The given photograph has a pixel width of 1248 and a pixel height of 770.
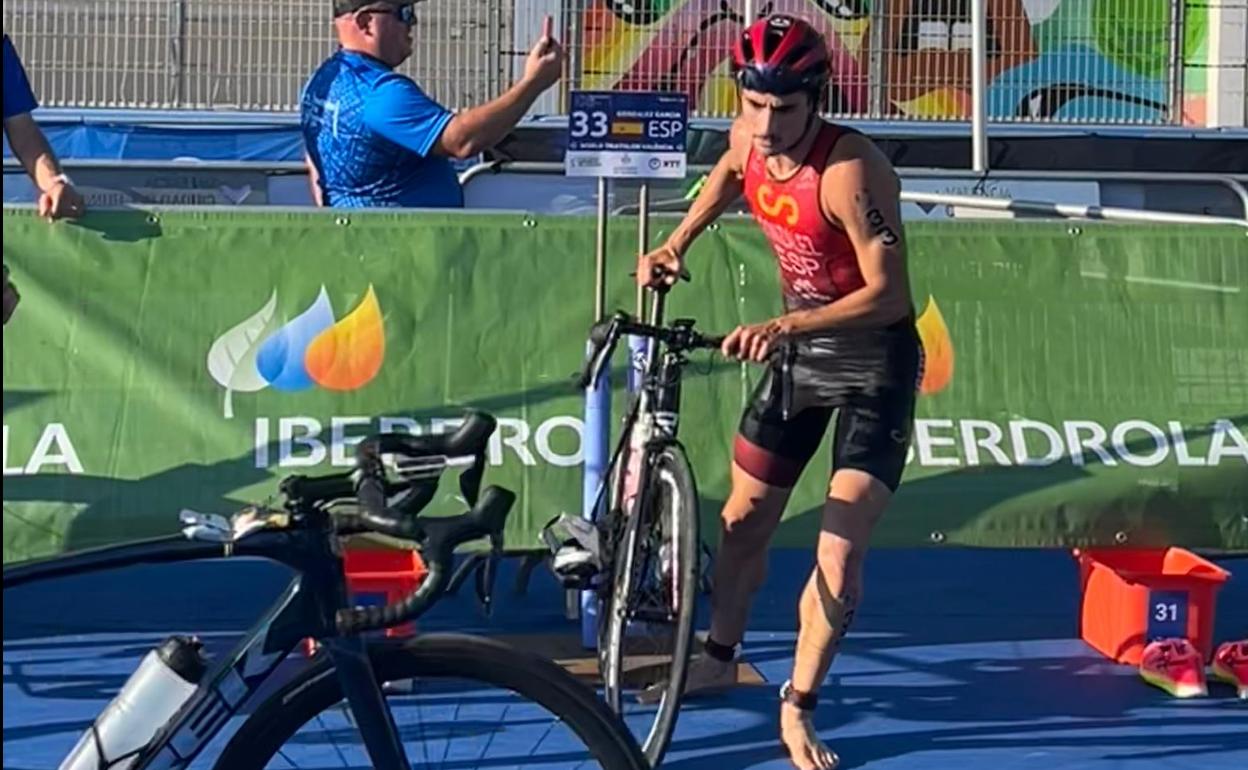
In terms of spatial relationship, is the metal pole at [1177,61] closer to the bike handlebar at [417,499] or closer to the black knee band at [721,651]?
the black knee band at [721,651]

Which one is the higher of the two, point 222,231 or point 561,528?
point 222,231

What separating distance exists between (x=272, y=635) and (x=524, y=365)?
11.5 ft

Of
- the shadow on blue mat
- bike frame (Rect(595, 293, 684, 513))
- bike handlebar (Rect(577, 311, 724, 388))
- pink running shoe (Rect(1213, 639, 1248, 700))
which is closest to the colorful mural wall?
the shadow on blue mat

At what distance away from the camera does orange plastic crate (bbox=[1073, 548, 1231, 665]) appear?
273 inches

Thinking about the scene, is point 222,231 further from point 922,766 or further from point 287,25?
point 287,25

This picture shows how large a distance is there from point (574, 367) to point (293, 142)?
7.01 meters

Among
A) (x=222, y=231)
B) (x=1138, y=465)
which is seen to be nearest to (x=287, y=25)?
(x=222, y=231)

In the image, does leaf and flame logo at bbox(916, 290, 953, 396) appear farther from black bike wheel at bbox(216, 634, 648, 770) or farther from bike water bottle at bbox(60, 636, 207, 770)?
→ bike water bottle at bbox(60, 636, 207, 770)

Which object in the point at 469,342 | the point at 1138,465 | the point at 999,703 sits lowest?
the point at 999,703

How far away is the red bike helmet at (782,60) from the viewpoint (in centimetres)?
547

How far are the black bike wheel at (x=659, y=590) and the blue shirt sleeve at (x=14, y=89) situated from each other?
6.61 ft

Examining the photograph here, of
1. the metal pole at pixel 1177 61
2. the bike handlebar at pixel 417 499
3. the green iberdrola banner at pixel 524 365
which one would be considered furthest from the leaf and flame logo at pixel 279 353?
the metal pole at pixel 1177 61

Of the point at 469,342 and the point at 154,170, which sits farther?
the point at 154,170

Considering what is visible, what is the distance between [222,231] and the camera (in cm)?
704
